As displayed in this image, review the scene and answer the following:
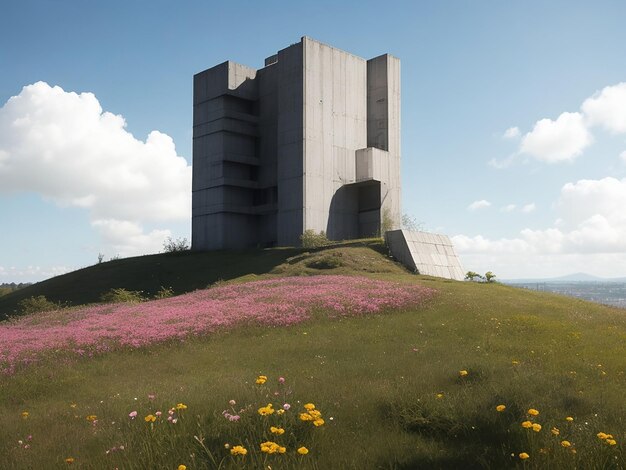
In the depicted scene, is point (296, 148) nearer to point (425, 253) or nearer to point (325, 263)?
point (425, 253)

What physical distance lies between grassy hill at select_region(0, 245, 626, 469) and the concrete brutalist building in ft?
113

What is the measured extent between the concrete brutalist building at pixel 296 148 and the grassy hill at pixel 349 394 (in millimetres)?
34308

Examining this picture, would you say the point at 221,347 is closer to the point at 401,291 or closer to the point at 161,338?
the point at 161,338

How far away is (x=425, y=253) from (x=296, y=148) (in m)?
19.6

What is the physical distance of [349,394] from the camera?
10.7m

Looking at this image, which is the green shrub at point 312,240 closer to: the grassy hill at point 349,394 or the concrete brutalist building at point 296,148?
the concrete brutalist building at point 296,148

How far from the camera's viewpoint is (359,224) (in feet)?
195

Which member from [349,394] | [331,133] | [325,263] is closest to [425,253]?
[325,263]

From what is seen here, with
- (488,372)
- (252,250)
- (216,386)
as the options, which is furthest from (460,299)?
(252,250)

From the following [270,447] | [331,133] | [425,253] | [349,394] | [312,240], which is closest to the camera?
[270,447]

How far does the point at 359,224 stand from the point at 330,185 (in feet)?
18.4

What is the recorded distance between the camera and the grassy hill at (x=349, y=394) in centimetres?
745

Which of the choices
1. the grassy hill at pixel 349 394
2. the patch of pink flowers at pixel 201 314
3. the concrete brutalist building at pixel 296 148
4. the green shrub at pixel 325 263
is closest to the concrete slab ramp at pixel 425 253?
the green shrub at pixel 325 263

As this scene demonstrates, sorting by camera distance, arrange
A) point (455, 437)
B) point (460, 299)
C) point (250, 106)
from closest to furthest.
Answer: point (455, 437) < point (460, 299) < point (250, 106)
